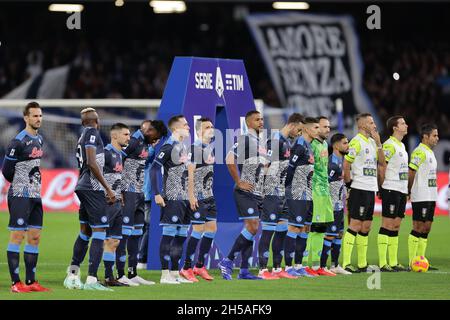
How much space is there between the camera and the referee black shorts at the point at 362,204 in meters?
15.4

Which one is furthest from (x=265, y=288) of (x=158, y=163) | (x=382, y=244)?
(x=382, y=244)

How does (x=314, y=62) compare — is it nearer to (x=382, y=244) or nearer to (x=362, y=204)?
(x=382, y=244)

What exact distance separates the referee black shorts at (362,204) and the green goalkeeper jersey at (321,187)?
0.39 meters

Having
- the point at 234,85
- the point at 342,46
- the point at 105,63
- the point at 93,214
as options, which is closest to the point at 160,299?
the point at 93,214

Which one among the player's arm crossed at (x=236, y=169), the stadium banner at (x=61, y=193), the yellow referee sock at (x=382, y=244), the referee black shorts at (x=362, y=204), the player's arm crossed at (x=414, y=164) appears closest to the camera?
the player's arm crossed at (x=236, y=169)

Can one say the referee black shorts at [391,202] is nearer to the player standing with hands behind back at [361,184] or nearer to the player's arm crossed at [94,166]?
the player standing with hands behind back at [361,184]

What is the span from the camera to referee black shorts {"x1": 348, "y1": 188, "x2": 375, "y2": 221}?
608 inches

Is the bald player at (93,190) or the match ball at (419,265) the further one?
the match ball at (419,265)

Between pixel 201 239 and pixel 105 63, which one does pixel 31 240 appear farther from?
pixel 105 63

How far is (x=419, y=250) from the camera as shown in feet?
53.5

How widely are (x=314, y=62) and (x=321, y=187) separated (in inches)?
704

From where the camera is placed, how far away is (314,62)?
108 feet

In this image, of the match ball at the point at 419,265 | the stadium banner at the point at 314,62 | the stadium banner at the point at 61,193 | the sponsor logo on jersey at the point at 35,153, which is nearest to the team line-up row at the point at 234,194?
the sponsor logo on jersey at the point at 35,153

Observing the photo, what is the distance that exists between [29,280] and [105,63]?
23991mm
